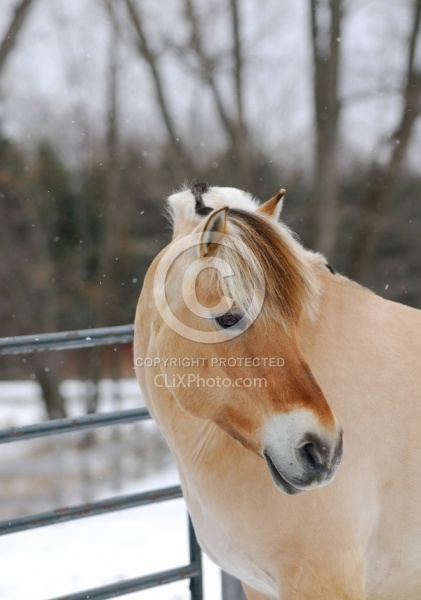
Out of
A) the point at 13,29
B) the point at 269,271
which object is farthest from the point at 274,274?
the point at 13,29

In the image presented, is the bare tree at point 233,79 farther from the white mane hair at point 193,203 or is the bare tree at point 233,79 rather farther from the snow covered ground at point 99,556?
the white mane hair at point 193,203

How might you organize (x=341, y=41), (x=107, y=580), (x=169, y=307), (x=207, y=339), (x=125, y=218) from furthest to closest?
(x=125, y=218) < (x=341, y=41) < (x=107, y=580) < (x=169, y=307) < (x=207, y=339)

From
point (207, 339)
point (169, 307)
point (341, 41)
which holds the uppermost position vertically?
point (341, 41)

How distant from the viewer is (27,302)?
10.0 metres

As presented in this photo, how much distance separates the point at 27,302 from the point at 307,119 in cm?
→ 512

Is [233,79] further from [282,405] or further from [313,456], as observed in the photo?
[313,456]

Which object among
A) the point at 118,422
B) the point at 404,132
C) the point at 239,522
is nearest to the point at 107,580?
the point at 118,422

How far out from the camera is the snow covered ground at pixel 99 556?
10.6ft

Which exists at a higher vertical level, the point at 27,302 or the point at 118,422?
the point at 27,302

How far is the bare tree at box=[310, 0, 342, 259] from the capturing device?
8.55 m

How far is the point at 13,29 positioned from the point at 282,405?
26.9ft

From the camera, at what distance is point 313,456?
5.31 ft

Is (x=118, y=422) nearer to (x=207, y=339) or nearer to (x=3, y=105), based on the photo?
(x=207, y=339)

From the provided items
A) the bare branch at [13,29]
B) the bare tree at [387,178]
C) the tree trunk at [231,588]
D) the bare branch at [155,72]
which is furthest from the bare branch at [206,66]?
the tree trunk at [231,588]
